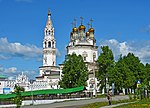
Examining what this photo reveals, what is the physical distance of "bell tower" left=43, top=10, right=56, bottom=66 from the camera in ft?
404

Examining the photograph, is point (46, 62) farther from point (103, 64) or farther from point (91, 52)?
point (103, 64)

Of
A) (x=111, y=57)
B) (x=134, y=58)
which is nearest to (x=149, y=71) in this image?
(x=134, y=58)

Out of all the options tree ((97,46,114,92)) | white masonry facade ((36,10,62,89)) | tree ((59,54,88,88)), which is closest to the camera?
tree ((59,54,88,88))

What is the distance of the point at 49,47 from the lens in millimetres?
124188

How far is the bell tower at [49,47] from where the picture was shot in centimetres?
12319

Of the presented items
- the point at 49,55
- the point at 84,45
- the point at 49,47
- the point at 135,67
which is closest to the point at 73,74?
the point at 135,67

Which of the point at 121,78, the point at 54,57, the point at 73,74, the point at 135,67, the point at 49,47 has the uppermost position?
the point at 49,47

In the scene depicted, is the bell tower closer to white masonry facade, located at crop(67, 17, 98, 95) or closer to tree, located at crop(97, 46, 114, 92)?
white masonry facade, located at crop(67, 17, 98, 95)

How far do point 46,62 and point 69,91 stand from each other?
2353 inches

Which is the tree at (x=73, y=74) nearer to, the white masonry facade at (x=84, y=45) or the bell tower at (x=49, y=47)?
the white masonry facade at (x=84, y=45)

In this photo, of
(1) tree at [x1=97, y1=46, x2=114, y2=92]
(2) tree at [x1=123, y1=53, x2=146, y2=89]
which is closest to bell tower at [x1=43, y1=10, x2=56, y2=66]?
(1) tree at [x1=97, y1=46, x2=114, y2=92]

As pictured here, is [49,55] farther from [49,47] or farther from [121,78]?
[121,78]

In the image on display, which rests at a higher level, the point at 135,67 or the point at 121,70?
the point at 135,67

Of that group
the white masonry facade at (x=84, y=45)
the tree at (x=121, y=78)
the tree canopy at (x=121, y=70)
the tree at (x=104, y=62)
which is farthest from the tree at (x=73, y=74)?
the white masonry facade at (x=84, y=45)
